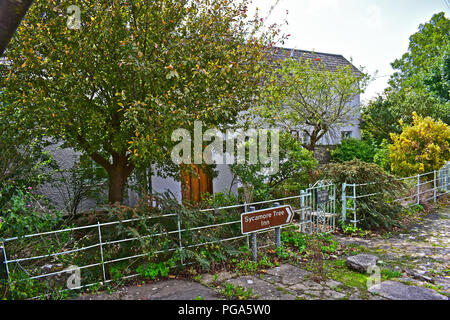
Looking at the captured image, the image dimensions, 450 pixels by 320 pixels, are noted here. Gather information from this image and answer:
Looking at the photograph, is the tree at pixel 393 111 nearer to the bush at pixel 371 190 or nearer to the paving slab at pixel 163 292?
the bush at pixel 371 190

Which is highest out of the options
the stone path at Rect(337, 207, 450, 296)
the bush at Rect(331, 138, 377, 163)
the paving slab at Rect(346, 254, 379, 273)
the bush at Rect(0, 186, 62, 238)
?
the bush at Rect(331, 138, 377, 163)

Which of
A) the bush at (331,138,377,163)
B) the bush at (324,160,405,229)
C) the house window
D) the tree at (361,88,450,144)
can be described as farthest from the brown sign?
the house window

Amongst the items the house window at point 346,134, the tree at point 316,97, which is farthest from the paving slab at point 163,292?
the house window at point 346,134

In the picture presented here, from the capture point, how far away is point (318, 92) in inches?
477

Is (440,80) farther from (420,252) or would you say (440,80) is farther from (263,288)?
(263,288)

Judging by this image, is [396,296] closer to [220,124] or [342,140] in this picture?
[220,124]

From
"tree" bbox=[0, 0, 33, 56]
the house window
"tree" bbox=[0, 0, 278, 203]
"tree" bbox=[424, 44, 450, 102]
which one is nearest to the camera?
"tree" bbox=[0, 0, 33, 56]

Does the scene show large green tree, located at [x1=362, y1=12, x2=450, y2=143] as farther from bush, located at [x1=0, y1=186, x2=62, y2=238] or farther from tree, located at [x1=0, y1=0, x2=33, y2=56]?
tree, located at [x1=0, y1=0, x2=33, y2=56]

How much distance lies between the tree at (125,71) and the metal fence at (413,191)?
3.55 m

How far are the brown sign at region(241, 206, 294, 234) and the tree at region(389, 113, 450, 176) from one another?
6531mm

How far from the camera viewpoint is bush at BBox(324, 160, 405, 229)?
754cm

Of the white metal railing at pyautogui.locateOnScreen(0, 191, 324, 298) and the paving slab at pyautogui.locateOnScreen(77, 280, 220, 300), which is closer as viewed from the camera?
the white metal railing at pyautogui.locateOnScreen(0, 191, 324, 298)

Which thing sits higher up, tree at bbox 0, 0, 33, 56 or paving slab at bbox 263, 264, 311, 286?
tree at bbox 0, 0, 33, 56
